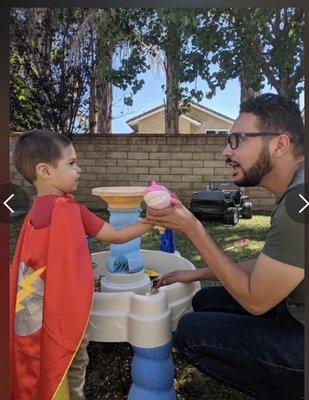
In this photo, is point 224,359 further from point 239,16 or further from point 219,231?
point 219,231

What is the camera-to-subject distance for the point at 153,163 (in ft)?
6.11

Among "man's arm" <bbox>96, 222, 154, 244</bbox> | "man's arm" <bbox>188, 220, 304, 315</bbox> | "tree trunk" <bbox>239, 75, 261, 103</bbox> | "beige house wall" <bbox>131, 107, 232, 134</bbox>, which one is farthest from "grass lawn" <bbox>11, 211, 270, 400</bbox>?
"beige house wall" <bbox>131, 107, 232, 134</bbox>

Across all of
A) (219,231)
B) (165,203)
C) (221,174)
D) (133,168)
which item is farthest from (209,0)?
(219,231)

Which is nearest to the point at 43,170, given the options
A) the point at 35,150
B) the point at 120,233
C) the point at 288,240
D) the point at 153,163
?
the point at 35,150

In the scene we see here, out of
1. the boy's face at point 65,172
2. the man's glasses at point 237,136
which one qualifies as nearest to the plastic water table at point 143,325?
the boy's face at point 65,172

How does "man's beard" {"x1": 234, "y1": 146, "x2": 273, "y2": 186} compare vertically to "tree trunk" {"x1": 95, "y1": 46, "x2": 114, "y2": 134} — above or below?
below

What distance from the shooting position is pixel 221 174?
195 centimetres

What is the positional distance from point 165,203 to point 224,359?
38cm

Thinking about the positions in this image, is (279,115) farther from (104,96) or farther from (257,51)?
(104,96)


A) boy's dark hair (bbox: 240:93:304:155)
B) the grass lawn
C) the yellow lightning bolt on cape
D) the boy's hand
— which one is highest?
boy's dark hair (bbox: 240:93:304:155)

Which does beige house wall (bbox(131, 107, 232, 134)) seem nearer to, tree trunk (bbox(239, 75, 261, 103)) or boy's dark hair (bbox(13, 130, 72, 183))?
tree trunk (bbox(239, 75, 261, 103))

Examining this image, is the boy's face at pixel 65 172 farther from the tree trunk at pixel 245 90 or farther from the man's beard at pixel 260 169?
the tree trunk at pixel 245 90

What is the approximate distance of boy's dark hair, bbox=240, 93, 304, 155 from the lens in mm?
802

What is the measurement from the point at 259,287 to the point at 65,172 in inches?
19.8
